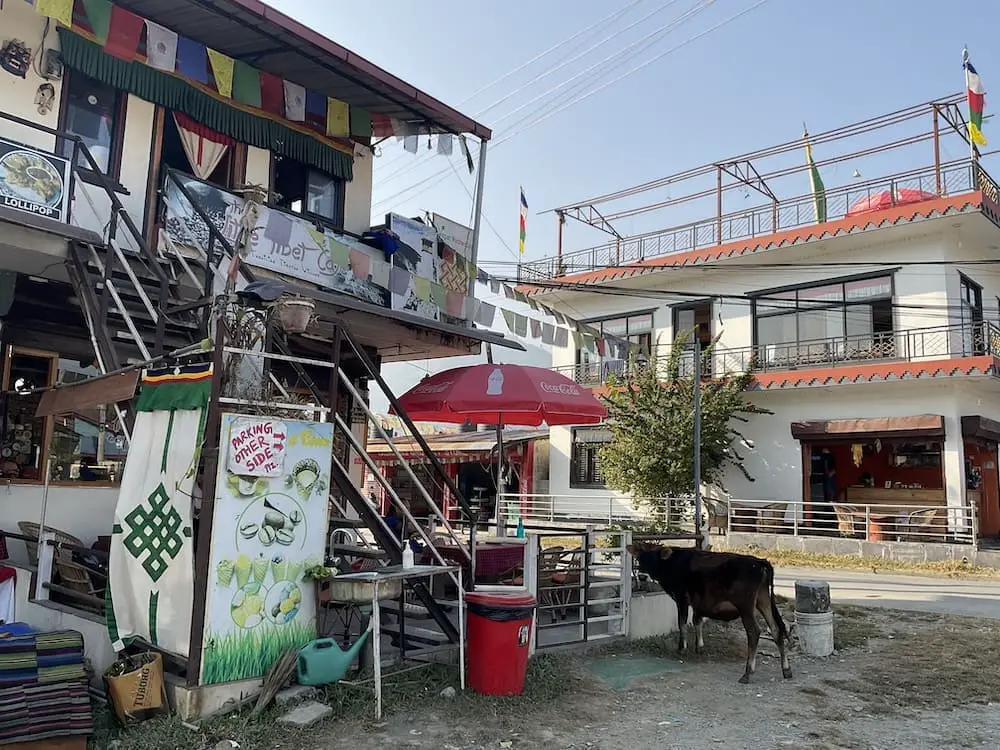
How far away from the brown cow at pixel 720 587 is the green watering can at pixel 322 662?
3.71 meters

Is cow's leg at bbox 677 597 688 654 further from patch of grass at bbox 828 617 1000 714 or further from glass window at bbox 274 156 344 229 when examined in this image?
glass window at bbox 274 156 344 229

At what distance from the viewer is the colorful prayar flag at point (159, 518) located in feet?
18.1

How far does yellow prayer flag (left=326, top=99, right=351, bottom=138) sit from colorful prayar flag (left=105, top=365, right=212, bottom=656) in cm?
555

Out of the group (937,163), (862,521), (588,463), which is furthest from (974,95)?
(588,463)

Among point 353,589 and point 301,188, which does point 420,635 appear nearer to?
point 353,589

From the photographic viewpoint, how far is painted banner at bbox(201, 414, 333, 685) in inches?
214

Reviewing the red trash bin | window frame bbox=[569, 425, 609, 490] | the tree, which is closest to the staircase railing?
the red trash bin

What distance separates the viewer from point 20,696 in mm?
5301

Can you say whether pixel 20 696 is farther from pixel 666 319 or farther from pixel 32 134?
pixel 666 319

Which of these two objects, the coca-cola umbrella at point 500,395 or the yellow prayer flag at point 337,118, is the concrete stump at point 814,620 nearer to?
the coca-cola umbrella at point 500,395

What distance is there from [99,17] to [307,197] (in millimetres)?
3412

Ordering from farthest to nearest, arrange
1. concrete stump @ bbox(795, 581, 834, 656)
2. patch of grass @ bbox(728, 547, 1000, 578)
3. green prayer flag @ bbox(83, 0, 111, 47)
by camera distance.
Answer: patch of grass @ bbox(728, 547, 1000, 578), concrete stump @ bbox(795, 581, 834, 656), green prayer flag @ bbox(83, 0, 111, 47)

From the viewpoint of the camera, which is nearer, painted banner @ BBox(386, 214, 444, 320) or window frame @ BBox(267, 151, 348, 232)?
window frame @ BBox(267, 151, 348, 232)

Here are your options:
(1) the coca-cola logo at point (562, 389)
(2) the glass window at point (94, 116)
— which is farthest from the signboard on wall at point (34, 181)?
(1) the coca-cola logo at point (562, 389)
